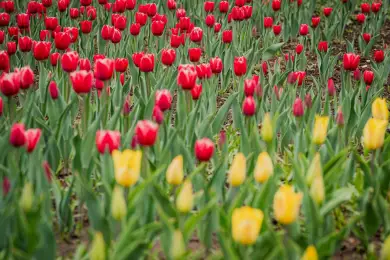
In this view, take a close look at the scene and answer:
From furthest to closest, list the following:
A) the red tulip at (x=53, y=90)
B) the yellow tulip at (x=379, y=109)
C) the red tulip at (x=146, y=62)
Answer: the red tulip at (x=146, y=62), the red tulip at (x=53, y=90), the yellow tulip at (x=379, y=109)

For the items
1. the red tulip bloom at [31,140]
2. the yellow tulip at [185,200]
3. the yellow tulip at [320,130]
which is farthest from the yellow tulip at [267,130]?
the red tulip bloom at [31,140]

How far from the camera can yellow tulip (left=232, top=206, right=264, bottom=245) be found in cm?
183

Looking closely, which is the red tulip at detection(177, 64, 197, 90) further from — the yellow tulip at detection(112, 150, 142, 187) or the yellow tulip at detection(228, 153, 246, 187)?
the yellow tulip at detection(112, 150, 142, 187)

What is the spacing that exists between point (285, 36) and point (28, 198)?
456 cm

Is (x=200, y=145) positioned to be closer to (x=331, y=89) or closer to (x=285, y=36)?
(x=331, y=89)

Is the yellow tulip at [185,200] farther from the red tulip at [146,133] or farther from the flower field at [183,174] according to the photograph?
the red tulip at [146,133]

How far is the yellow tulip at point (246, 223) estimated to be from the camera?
1825 millimetres

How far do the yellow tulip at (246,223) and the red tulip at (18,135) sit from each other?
3.56 feet

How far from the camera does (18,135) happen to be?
240 centimetres

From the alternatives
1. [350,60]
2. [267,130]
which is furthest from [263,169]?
[350,60]

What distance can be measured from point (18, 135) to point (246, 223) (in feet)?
3.75

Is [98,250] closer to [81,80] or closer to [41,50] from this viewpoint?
[81,80]

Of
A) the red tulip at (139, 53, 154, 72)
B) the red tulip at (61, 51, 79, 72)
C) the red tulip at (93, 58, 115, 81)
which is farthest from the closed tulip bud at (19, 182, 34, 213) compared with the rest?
the red tulip at (139, 53, 154, 72)

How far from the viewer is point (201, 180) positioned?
2.63 meters
